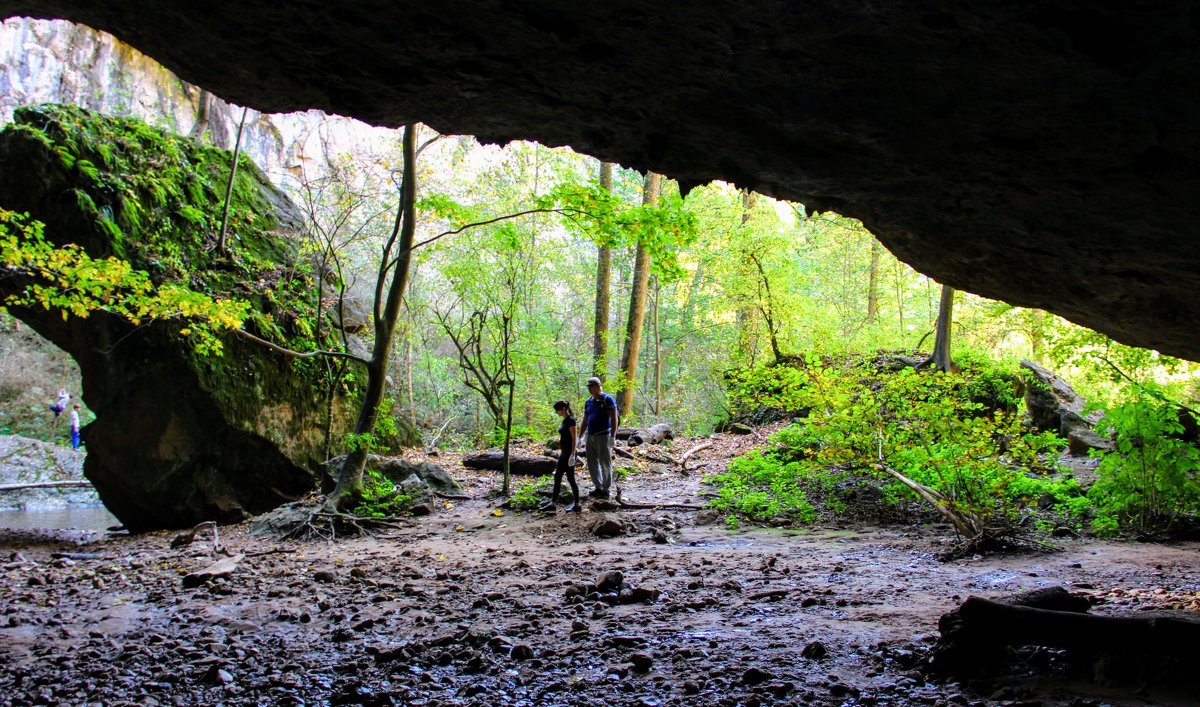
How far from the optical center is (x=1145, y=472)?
5922 mm

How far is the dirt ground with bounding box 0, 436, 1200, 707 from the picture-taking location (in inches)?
134

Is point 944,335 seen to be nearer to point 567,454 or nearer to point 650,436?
point 650,436

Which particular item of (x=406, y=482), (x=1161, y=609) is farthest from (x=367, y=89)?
(x=406, y=482)

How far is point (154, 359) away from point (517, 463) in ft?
19.9

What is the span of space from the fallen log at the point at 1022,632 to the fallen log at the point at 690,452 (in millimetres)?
9764

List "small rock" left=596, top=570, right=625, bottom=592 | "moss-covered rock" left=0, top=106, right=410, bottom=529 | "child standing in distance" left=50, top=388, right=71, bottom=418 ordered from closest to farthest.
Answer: "small rock" left=596, top=570, right=625, bottom=592 < "moss-covered rock" left=0, top=106, right=410, bottom=529 < "child standing in distance" left=50, top=388, right=71, bottom=418

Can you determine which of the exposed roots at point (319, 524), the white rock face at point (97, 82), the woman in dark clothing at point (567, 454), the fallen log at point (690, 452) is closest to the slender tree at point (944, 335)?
the fallen log at point (690, 452)

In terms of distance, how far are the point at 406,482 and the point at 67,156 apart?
22.4 feet

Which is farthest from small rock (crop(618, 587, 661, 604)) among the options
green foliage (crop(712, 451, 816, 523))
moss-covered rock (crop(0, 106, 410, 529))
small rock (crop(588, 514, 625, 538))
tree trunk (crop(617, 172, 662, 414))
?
tree trunk (crop(617, 172, 662, 414))

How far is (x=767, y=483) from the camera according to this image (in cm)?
961

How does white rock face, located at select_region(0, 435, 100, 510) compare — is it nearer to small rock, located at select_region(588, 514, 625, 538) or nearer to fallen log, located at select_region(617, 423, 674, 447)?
fallen log, located at select_region(617, 423, 674, 447)

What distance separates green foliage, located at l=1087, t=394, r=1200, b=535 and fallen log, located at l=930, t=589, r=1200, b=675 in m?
3.32

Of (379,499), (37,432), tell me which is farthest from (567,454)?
(37,432)

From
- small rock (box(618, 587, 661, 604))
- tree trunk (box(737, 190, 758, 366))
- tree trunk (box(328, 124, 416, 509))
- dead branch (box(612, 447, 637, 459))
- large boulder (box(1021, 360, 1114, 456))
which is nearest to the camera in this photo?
small rock (box(618, 587, 661, 604))
